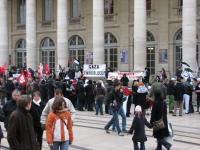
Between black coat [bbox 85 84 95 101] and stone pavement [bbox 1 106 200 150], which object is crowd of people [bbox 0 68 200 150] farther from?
black coat [bbox 85 84 95 101]

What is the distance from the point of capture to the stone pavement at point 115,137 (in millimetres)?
11288

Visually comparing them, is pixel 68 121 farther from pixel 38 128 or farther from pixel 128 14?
pixel 128 14

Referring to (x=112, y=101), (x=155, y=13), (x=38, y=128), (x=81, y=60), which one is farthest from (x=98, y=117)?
(x=81, y=60)

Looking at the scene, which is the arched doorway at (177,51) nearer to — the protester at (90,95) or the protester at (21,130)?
the protester at (90,95)

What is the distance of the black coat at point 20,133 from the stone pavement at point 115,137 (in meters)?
4.61

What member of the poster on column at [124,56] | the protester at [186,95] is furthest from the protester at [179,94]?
the poster on column at [124,56]

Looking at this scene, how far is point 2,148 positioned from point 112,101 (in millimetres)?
3700

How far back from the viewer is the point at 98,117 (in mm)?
17797

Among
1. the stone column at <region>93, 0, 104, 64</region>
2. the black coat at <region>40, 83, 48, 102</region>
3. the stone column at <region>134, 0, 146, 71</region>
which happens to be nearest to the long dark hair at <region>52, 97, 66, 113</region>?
the black coat at <region>40, 83, 48, 102</region>

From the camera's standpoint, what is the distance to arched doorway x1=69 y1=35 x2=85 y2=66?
1460 inches

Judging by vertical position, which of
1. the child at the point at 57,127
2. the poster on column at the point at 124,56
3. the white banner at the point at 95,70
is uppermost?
the poster on column at the point at 124,56

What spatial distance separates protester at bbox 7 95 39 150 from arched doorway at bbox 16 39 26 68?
3431 centimetres

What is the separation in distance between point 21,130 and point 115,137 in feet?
21.1

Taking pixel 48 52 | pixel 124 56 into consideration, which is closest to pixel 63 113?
pixel 124 56
